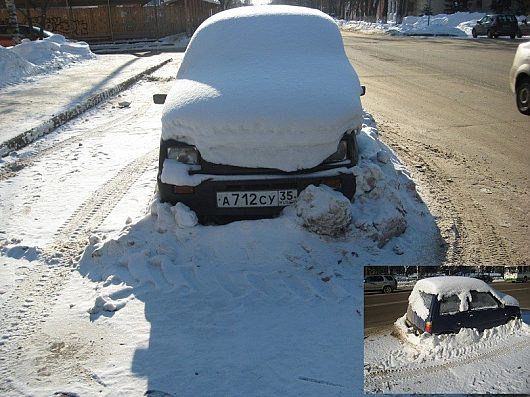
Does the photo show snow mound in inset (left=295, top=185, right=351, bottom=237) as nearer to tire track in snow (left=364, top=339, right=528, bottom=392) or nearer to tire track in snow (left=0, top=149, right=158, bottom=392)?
tire track in snow (left=364, top=339, right=528, bottom=392)

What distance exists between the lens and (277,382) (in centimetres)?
287

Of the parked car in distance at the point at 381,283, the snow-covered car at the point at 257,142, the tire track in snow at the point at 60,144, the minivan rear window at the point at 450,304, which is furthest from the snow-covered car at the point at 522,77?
the minivan rear window at the point at 450,304

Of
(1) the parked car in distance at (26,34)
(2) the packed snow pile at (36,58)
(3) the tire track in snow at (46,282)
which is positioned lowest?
(3) the tire track in snow at (46,282)

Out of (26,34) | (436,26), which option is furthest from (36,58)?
(436,26)

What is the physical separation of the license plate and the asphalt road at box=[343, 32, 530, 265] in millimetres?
1394

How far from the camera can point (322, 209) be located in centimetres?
414

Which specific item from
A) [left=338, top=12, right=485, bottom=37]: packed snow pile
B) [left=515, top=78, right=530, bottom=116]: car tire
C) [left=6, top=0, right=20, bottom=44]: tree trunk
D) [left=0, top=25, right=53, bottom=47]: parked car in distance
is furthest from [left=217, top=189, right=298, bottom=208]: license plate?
[left=338, top=12, right=485, bottom=37]: packed snow pile

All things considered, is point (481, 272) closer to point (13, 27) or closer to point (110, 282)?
point (110, 282)

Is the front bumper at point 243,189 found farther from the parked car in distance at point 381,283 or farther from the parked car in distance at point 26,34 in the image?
the parked car in distance at point 26,34

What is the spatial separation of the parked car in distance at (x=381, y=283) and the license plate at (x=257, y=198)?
60.1 inches

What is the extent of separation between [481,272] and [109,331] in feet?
7.58

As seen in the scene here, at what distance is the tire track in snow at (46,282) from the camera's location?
128 inches

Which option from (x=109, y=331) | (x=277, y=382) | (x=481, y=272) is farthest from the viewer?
(x=109, y=331)

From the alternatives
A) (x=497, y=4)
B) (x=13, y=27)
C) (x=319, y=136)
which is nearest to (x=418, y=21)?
(x=497, y=4)
